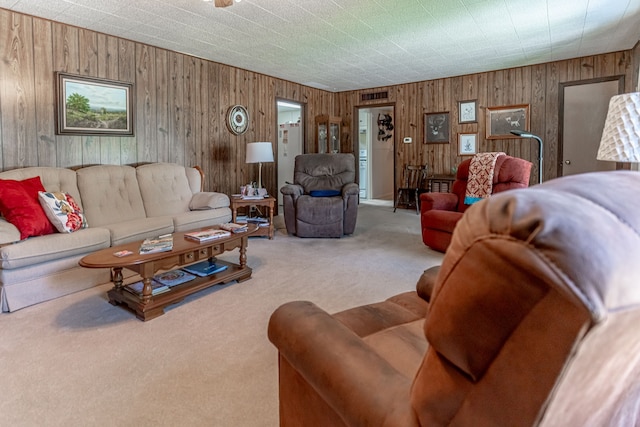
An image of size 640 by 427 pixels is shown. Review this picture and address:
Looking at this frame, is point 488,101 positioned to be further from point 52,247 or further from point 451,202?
point 52,247

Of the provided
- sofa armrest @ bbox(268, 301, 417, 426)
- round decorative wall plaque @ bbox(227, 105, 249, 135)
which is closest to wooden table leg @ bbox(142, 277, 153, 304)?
sofa armrest @ bbox(268, 301, 417, 426)

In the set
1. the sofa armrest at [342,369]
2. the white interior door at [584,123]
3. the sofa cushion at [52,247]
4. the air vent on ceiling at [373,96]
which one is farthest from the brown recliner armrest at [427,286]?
the air vent on ceiling at [373,96]

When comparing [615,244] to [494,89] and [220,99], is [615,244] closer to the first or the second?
[220,99]

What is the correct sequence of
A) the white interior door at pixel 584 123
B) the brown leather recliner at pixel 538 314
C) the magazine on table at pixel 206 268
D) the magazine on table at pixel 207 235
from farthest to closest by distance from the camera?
the white interior door at pixel 584 123 < the magazine on table at pixel 206 268 < the magazine on table at pixel 207 235 < the brown leather recliner at pixel 538 314

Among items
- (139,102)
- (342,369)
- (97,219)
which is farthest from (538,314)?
(139,102)

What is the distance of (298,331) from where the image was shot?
104 centimetres

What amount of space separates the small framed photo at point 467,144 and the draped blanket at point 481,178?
2268mm

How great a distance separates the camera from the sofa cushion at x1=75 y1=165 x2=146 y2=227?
3.60m

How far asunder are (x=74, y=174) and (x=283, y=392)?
340 centimetres

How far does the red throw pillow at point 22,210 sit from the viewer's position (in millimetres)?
2764

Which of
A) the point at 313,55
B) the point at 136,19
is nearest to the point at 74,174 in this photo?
the point at 136,19

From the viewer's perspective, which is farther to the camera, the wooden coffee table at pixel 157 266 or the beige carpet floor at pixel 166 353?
the wooden coffee table at pixel 157 266

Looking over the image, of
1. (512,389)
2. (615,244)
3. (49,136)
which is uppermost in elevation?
(49,136)

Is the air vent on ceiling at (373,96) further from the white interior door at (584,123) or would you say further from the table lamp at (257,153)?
the table lamp at (257,153)
